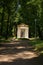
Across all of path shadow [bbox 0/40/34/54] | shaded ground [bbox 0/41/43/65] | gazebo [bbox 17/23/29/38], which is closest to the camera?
shaded ground [bbox 0/41/43/65]

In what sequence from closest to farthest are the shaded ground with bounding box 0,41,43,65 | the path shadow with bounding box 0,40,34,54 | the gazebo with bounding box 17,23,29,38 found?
1. the shaded ground with bounding box 0,41,43,65
2. the path shadow with bounding box 0,40,34,54
3. the gazebo with bounding box 17,23,29,38

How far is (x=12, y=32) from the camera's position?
5944 cm

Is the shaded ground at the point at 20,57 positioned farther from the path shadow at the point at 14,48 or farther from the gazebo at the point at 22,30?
the gazebo at the point at 22,30

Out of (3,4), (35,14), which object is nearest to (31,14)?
(35,14)

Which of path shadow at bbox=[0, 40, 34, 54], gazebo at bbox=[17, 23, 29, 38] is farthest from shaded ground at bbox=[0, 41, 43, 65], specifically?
gazebo at bbox=[17, 23, 29, 38]

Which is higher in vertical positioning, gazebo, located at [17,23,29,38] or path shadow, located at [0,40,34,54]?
gazebo, located at [17,23,29,38]

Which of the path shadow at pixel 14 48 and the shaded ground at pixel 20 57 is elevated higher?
the shaded ground at pixel 20 57

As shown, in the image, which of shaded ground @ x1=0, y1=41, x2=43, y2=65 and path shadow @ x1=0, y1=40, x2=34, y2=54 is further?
path shadow @ x1=0, y1=40, x2=34, y2=54

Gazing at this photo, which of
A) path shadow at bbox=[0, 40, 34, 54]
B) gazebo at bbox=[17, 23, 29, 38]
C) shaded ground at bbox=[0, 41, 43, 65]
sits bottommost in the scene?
path shadow at bbox=[0, 40, 34, 54]

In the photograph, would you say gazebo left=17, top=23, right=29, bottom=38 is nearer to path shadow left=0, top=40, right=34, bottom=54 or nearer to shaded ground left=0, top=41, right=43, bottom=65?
path shadow left=0, top=40, right=34, bottom=54

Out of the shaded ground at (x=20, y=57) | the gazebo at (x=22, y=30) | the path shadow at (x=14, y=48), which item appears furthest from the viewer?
the gazebo at (x=22, y=30)

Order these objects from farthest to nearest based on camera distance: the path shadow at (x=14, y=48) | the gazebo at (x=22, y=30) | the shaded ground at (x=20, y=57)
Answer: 1. the gazebo at (x=22, y=30)
2. the path shadow at (x=14, y=48)
3. the shaded ground at (x=20, y=57)

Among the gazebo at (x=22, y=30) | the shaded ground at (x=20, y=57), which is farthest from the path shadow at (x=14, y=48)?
the gazebo at (x=22, y=30)

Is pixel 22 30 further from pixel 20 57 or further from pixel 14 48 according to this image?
pixel 20 57
